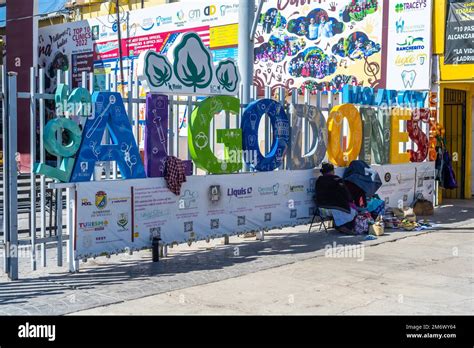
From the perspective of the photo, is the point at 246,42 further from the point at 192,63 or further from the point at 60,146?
the point at 60,146

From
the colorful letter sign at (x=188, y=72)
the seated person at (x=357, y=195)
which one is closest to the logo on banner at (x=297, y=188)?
the seated person at (x=357, y=195)

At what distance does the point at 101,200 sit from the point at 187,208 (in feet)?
5.80

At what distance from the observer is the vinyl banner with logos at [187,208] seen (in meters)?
9.41

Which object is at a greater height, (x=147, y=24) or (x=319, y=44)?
(x=147, y=24)

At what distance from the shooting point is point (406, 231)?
13.6m

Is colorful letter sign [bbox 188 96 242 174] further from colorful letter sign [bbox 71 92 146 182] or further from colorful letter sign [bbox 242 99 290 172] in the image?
colorful letter sign [bbox 71 92 146 182]

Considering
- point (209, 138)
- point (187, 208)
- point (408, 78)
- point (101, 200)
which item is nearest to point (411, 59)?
point (408, 78)

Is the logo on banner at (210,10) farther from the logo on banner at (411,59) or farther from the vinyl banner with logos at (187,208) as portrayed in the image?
the vinyl banner with logos at (187,208)

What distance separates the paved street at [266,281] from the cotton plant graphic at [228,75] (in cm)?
295

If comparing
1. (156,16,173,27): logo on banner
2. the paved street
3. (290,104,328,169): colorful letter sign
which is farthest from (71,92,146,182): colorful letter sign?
(156,16,173,27): logo on banner

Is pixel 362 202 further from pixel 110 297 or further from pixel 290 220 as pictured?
pixel 110 297

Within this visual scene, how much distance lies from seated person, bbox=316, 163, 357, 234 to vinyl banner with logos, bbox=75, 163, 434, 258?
396mm

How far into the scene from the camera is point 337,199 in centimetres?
1292
